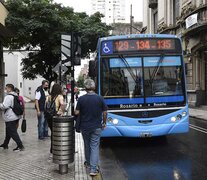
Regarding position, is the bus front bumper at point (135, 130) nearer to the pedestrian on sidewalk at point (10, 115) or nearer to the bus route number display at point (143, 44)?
the bus route number display at point (143, 44)

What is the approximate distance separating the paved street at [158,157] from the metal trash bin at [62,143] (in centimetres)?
86

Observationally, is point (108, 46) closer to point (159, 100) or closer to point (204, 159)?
point (159, 100)

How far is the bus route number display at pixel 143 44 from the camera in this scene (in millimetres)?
11016

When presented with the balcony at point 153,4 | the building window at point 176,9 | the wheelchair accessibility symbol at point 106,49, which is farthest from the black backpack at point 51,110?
the balcony at point 153,4

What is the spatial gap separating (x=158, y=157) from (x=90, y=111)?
2873mm

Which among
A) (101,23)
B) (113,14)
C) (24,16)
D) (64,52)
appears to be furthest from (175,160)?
(113,14)

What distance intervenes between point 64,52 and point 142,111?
2.72 meters

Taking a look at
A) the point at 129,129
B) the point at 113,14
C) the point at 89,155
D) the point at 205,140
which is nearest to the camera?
the point at 89,155

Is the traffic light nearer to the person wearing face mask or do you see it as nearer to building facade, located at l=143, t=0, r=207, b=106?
the person wearing face mask

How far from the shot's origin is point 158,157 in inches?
372

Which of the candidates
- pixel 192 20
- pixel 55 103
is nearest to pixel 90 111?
pixel 55 103

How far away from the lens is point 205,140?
1233 centimetres

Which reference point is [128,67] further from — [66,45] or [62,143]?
[62,143]

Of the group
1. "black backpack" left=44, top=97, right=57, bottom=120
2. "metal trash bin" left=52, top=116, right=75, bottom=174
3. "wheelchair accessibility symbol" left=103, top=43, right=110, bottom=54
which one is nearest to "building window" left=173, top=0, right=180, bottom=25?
"wheelchair accessibility symbol" left=103, top=43, right=110, bottom=54
